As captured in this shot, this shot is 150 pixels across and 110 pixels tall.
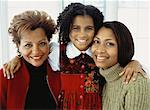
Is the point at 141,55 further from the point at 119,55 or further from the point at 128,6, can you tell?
the point at 119,55

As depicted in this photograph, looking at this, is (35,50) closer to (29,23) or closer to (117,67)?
(29,23)

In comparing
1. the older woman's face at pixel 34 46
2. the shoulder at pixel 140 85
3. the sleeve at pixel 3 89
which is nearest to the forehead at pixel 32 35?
the older woman's face at pixel 34 46

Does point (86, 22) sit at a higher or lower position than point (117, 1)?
lower

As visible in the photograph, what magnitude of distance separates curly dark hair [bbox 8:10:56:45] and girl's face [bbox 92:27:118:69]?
0.73 feet

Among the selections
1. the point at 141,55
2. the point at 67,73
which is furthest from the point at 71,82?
the point at 141,55

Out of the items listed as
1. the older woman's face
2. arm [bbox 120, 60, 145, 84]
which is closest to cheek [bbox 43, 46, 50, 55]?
the older woman's face

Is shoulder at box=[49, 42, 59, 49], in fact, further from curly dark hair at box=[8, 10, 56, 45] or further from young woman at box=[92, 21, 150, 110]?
young woman at box=[92, 21, 150, 110]

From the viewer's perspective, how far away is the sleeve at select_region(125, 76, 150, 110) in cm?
93

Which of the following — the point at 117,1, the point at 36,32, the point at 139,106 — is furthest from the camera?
the point at 117,1

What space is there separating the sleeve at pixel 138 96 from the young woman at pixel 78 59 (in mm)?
122

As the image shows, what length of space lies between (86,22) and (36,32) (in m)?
0.23

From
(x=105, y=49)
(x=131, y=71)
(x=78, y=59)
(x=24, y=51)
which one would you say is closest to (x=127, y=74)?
(x=131, y=71)

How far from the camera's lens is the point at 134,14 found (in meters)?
1.40

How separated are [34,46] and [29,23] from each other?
102 mm
